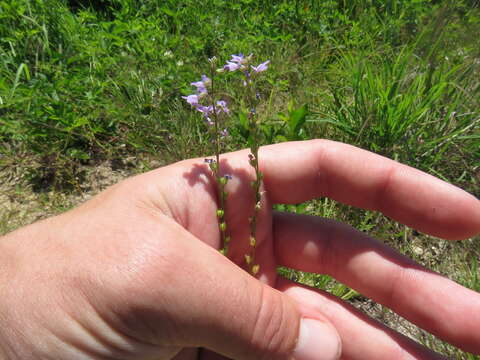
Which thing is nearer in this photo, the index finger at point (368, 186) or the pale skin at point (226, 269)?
the pale skin at point (226, 269)

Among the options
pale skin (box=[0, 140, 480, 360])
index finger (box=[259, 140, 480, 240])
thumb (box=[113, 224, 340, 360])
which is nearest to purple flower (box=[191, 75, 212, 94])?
pale skin (box=[0, 140, 480, 360])

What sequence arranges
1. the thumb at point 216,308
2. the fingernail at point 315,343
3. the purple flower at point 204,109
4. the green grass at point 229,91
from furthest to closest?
the green grass at point 229,91
the purple flower at point 204,109
the fingernail at point 315,343
the thumb at point 216,308

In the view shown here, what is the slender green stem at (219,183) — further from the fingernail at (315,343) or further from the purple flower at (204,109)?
the fingernail at (315,343)

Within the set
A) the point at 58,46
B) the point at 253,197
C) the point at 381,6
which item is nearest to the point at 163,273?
the point at 253,197

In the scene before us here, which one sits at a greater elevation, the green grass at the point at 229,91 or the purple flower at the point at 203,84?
the purple flower at the point at 203,84

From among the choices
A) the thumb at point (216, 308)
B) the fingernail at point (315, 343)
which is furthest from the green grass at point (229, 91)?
the thumb at point (216, 308)

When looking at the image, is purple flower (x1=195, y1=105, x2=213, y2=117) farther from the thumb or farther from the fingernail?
the fingernail

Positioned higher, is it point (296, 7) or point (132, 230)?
point (296, 7)

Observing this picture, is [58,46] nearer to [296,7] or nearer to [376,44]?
[296,7]
